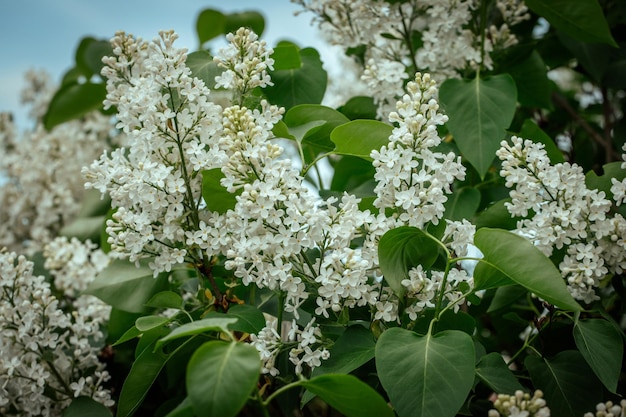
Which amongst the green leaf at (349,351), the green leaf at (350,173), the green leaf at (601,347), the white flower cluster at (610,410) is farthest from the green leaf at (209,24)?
the white flower cluster at (610,410)

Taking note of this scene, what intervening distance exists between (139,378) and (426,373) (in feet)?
1.40

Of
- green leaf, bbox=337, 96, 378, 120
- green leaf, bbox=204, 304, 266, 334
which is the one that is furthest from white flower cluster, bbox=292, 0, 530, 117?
green leaf, bbox=204, 304, 266, 334

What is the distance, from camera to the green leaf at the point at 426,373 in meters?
0.74

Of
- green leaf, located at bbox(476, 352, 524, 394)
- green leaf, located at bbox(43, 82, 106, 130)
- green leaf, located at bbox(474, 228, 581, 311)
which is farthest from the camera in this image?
green leaf, located at bbox(43, 82, 106, 130)

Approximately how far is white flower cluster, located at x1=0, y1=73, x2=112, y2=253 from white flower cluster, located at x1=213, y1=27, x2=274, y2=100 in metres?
1.16

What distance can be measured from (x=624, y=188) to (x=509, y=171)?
0.55ft

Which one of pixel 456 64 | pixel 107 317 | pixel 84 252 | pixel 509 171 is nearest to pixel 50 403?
pixel 107 317

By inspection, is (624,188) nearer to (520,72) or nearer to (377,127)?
(377,127)

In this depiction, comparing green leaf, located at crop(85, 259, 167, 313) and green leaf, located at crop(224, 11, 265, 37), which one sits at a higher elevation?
green leaf, located at crop(224, 11, 265, 37)

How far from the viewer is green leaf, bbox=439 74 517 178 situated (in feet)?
3.57

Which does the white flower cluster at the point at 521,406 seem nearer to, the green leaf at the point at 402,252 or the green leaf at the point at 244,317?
the green leaf at the point at 402,252

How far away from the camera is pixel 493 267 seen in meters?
0.82

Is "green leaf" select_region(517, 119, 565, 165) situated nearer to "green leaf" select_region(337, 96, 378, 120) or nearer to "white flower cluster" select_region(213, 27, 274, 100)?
"green leaf" select_region(337, 96, 378, 120)

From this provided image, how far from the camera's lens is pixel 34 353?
1102 mm
